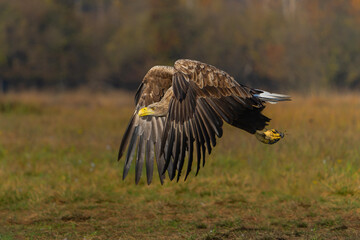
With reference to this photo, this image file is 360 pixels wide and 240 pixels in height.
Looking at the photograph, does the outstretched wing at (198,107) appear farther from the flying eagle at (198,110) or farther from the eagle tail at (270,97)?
the eagle tail at (270,97)

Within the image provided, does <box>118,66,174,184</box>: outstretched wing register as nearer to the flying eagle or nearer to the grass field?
the flying eagle

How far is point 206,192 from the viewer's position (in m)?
8.90

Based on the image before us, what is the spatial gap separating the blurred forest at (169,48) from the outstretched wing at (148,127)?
29.2m

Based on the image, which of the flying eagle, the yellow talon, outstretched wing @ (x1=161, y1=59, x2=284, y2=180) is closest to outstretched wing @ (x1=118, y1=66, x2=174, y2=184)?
the flying eagle

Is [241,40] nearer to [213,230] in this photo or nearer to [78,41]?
[78,41]

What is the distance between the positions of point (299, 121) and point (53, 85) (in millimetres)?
30790

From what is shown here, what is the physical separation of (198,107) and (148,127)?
6.01ft

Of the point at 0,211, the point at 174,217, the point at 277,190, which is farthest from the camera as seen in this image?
the point at 277,190

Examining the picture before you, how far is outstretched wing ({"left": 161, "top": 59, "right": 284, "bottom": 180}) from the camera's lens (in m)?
6.10

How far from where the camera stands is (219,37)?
4341 cm

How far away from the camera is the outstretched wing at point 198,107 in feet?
20.0

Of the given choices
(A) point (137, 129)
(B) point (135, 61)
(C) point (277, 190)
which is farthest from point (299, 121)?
(B) point (135, 61)

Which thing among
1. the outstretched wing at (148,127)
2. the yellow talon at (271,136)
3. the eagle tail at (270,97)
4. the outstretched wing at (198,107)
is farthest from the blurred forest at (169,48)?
the outstretched wing at (198,107)

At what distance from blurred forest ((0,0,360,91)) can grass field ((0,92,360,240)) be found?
2626 centimetres
